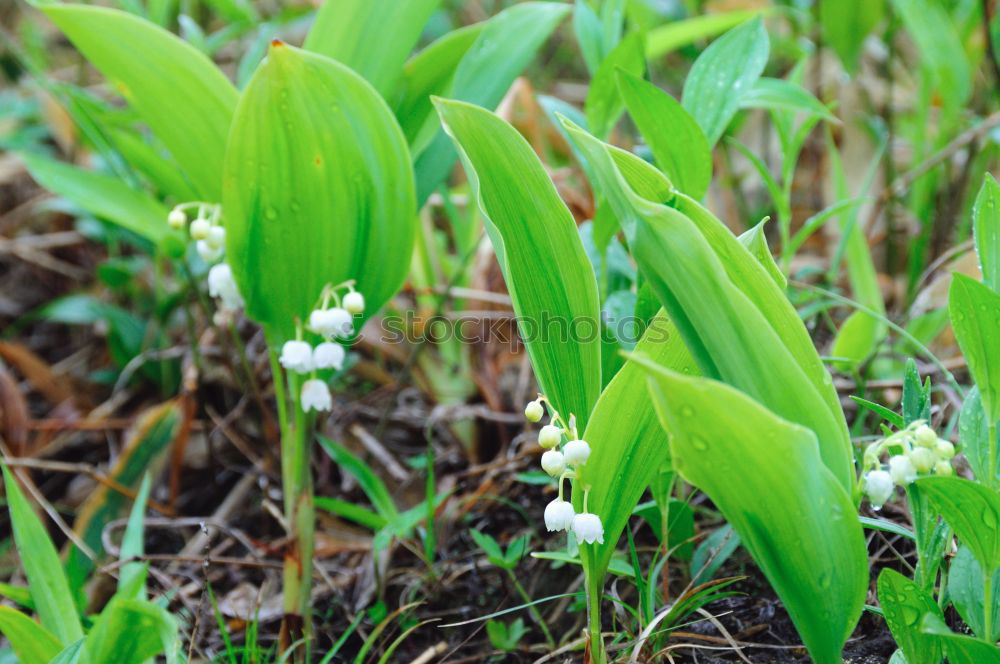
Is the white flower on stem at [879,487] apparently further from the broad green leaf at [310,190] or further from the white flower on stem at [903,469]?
the broad green leaf at [310,190]

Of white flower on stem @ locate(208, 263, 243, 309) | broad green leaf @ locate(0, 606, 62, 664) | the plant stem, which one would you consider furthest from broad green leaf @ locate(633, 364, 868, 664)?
broad green leaf @ locate(0, 606, 62, 664)

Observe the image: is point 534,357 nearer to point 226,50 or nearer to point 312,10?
point 312,10

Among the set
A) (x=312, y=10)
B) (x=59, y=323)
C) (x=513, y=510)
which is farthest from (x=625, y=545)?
(x=59, y=323)

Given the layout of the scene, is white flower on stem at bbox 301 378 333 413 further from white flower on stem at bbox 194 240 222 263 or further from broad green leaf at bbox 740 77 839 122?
broad green leaf at bbox 740 77 839 122

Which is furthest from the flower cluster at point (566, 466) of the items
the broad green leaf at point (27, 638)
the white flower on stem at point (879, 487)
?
the broad green leaf at point (27, 638)

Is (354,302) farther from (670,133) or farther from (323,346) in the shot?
(670,133)

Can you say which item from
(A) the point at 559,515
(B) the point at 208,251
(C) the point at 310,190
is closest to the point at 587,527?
(A) the point at 559,515
